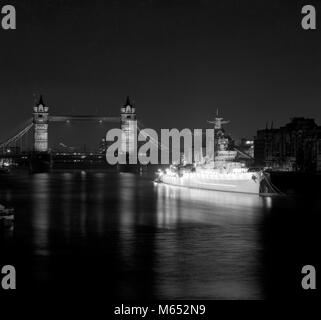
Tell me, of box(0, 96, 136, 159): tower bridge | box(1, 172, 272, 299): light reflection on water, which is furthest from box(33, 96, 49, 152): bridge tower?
box(1, 172, 272, 299): light reflection on water

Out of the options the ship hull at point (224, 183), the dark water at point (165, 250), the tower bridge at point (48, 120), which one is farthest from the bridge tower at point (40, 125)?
the dark water at point (165, 250)

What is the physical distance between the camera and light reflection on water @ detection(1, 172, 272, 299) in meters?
14.3

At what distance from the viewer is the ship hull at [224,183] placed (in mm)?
44019

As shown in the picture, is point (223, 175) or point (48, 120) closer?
point (223, 175)

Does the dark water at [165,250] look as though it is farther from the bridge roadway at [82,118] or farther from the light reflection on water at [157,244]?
the bridge roadway at [82,118]

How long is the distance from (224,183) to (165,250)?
28.5 m

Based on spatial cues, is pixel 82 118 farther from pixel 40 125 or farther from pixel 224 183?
pixel 224 183

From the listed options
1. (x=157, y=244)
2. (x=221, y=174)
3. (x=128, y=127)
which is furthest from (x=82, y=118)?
(x=157, y=244)

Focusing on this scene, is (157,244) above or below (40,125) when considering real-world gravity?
below

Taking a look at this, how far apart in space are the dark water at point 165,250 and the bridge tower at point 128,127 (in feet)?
311

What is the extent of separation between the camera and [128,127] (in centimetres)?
13462

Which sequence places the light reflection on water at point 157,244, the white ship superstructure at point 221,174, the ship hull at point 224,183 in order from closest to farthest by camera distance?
1. the light reflection on water at point 157,244
2. the ship hull at point 224,183
3. the white ship superstructure at point 221,174

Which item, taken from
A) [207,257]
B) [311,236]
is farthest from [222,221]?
[207,257]

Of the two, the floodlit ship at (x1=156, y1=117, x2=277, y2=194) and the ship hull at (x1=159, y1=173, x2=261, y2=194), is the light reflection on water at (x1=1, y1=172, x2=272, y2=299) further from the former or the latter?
the floodlit ship at (x1=156, y1=117, x2=277, y2=194)
